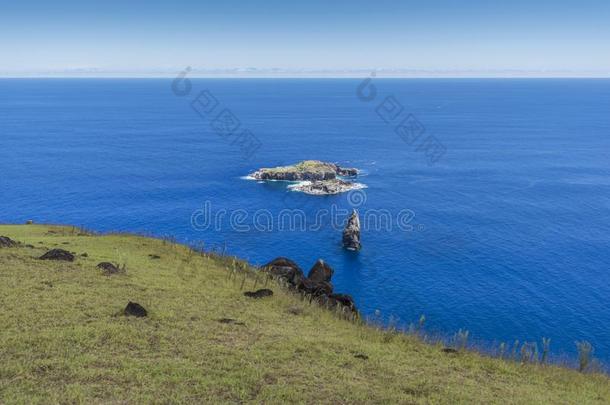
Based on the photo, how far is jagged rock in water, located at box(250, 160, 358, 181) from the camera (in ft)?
484

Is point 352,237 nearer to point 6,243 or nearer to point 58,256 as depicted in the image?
point 58,256

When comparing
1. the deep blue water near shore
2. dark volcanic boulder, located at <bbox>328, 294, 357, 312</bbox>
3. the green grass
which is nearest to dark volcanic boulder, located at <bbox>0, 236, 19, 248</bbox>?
dark volcanic boulder, located at <bbox>328, 294, 357, 312</bbox>

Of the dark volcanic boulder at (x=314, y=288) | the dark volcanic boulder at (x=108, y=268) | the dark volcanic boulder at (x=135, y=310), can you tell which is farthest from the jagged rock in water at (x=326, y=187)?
the dark volcanic boulder at (x=135, y=310)

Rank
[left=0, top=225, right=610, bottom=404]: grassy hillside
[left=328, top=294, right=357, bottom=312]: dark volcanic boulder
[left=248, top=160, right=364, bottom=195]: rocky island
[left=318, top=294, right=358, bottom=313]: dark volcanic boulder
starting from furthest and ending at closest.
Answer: [left=248, top=160, right=364, bottom=195]: rocky island < [left=328, top=294, right=357, bottom=312]: dark volcanic boulder < [left=318, top=294, right=358, bottom=313]: dark volcanic boulder < [left=0, top=225, right=610, bottom=404]: grassy hillside

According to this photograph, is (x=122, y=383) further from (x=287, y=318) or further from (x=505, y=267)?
(x=505, y=267)

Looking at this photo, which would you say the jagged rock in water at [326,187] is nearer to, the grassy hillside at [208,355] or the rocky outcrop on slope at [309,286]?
the rocky outcrop on slope at [309,286]

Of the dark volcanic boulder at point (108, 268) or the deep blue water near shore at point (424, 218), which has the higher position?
the deep blue water near shore at point (424, 218)

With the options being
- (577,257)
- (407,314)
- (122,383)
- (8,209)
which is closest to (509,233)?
(577,257)

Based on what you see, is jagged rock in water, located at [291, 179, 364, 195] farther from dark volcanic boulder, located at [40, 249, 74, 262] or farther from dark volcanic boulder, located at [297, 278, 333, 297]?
dark volcanic boulder, located at [40, 249, 74, 262]

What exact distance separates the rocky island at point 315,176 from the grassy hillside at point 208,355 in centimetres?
10555

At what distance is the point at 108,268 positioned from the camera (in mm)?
33031

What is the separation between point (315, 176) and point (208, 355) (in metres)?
128

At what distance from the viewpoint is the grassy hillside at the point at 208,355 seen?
1755 centimetres

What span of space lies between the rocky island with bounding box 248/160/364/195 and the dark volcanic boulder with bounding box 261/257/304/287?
3629 inches
